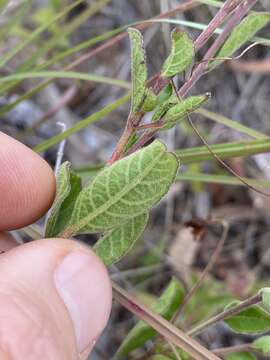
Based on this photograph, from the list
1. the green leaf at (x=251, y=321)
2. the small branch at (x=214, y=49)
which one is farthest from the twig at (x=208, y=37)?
the green leaf at (x=251, y=321)

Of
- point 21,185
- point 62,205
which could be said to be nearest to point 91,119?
point 21,185

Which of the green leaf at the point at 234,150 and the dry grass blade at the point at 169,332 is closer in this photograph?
the dry grass blade at the point at 169,332

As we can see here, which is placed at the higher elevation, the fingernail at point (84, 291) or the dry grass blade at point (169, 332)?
the fingernail at point (84, 291)

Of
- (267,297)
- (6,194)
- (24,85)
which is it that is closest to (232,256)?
(24,85)

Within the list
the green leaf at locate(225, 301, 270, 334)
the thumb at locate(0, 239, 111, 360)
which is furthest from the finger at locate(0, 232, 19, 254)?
the green leaf at locate(225, 301, 270, 334)

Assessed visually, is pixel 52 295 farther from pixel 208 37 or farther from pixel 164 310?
pixel 208 37

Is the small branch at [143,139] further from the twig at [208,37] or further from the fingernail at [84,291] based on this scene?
the fingernail at [84,291]

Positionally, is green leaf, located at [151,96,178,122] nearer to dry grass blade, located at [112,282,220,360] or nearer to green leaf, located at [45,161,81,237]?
green leaf, located at [45,161,81,237]
